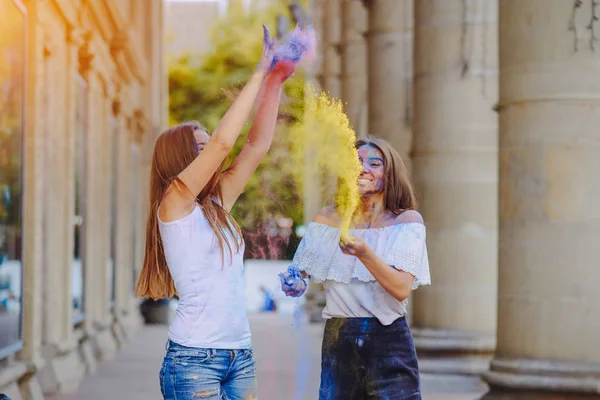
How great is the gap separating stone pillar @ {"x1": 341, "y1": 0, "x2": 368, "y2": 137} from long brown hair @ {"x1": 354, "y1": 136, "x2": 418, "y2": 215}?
21.8 metres

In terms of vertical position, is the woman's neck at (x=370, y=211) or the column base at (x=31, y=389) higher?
the woman's neck at (x=370, y=211)

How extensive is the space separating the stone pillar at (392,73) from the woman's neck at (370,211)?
42.4 feet

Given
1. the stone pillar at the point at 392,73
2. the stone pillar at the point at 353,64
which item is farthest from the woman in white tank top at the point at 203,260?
the stone pillar at the point at 353,64

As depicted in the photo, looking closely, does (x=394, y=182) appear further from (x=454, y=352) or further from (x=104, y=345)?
(x=104, y=345)

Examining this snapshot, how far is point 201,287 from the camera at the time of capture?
13.9 ft

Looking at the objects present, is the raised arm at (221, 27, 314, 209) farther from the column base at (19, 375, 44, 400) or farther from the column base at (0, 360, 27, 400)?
the column base at (19, 375, 44, 400)

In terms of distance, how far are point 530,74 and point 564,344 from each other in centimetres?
178

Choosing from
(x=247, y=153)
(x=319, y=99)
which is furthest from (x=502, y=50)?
(x=247, y=153)

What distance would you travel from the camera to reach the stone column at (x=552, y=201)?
26.3ft

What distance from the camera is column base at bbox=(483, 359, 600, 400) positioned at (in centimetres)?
797

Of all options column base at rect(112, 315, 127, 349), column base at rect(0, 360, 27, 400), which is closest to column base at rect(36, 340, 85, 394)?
column base at rect(0, 360, 27, 400)

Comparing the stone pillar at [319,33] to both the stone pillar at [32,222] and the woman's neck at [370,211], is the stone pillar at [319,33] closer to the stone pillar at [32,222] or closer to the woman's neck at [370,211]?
the stone pillar at [32,222]

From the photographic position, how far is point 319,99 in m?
5.15

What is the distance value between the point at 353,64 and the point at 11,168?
58.9ft
